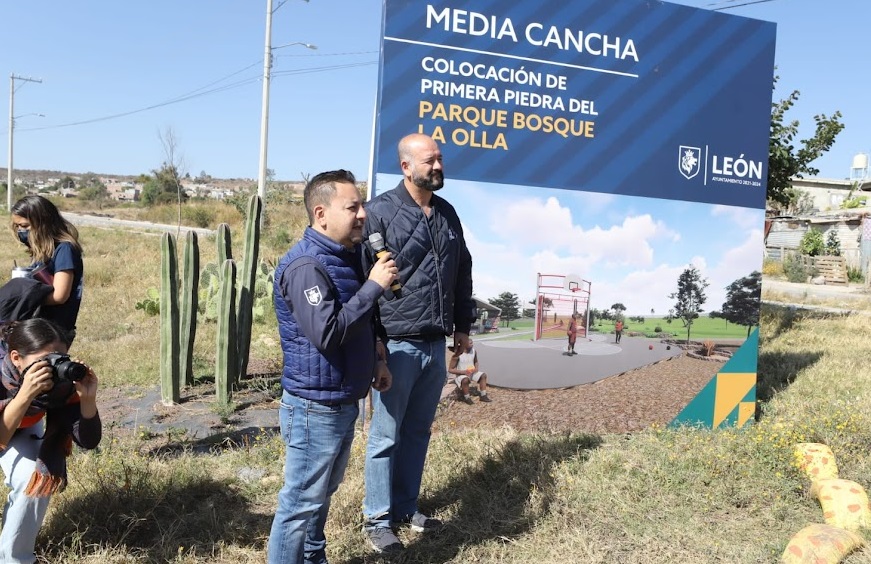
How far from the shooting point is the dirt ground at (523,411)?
5227 millimetres

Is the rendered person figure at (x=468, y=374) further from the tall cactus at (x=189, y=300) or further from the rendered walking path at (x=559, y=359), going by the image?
the tall cactus at (x=189, y=300)

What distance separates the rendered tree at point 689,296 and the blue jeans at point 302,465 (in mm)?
3740

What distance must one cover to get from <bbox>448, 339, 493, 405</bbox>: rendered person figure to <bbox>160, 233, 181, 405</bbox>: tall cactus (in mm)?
2549

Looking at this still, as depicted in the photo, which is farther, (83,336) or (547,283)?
(83,336)

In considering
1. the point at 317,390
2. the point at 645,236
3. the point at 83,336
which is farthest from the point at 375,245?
the point at 83,336

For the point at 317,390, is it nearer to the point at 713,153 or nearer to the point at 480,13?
the point at 480,13

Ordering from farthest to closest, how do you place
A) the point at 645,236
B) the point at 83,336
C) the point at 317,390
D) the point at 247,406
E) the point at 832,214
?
1. the point at 832,214
2. the point at 83,336
3. the point at 247,406
4. the point at 645,236
5. the point at 317,390

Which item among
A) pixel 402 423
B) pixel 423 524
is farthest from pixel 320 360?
pixel 423 524

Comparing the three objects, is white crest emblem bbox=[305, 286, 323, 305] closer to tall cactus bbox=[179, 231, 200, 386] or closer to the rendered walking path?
the rendered walking path

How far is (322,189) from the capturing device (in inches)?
113

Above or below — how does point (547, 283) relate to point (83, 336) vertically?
above

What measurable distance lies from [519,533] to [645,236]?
2784 millimetres

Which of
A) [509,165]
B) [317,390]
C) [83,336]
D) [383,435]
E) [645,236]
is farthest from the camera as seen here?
[83,336]

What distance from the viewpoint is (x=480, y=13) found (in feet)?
16.5
